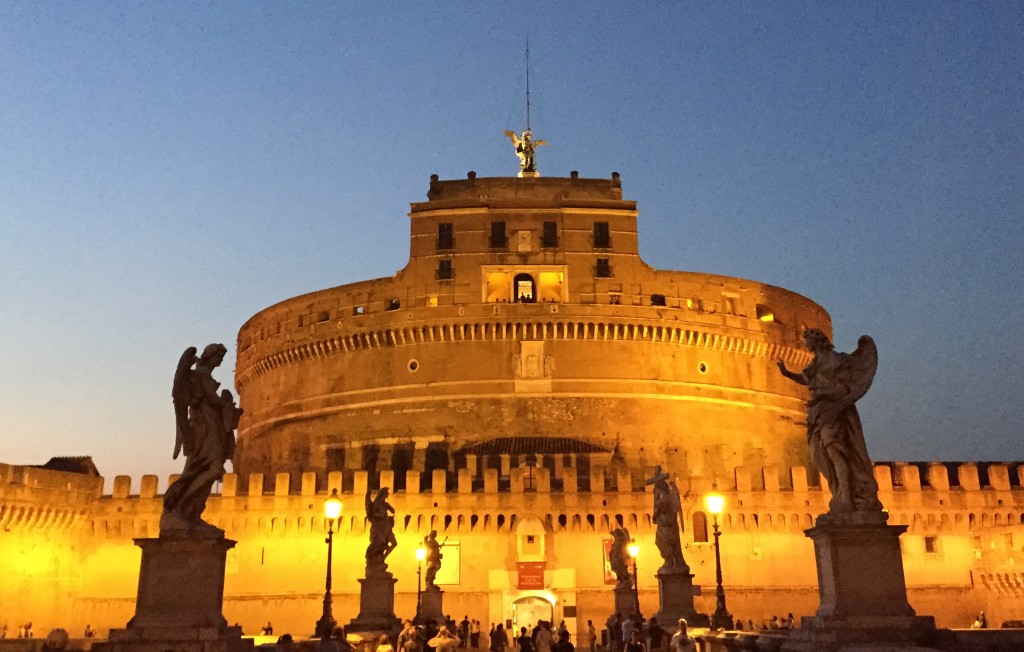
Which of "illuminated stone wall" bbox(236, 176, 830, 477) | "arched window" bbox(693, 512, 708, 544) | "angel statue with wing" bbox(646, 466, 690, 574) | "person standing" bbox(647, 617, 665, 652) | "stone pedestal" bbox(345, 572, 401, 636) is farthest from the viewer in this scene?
"illuminated stone wall" bbox(236, 176, 830, 477)

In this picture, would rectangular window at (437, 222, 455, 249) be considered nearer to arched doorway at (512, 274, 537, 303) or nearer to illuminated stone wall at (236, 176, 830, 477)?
illuminated stone wall at (236, 176, 830, 477)

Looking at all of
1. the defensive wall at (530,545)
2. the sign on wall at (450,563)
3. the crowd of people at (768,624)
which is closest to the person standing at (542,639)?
the crowd of people at (768,624)

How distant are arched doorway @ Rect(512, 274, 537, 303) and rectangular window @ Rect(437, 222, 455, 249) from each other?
3466mm

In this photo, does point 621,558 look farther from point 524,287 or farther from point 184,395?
point 524,287

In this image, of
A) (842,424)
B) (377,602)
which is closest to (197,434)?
(842,424)

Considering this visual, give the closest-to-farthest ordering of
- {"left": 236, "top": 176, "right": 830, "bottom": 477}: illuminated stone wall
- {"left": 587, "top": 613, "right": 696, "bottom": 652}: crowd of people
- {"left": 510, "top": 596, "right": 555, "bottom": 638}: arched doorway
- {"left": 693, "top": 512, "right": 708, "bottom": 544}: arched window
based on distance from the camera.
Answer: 1. {"left": 587, "top": 613, "right": 696, "bottom": 652}: crowd of people
2. {"left": 510, "top": 596, "right": 555, "bottom": 638}: arched doorway
3. {"left": 693, "top": 512, "right": 708, "bottom": 544}: arched window
4. {"left": 236, "top": 176, "right": 830, "bottom": 477}: illuminated stone wall

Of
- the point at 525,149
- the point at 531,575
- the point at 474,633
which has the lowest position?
the point at 474,633

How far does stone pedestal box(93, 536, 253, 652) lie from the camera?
893 cm

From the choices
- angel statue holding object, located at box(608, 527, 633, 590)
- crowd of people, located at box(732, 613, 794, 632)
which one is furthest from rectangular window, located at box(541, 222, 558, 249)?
angel statue holding object, located at box(608, 527, 633, 590)

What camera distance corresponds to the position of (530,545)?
3375 cm

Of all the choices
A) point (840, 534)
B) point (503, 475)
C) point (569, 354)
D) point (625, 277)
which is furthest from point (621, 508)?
point (840, 534)

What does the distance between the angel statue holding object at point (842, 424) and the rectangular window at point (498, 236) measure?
113 feet

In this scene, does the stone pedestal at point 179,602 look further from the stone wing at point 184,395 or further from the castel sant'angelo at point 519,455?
the castel sant'angelo at point 519,455

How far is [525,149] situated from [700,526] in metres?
23.4
